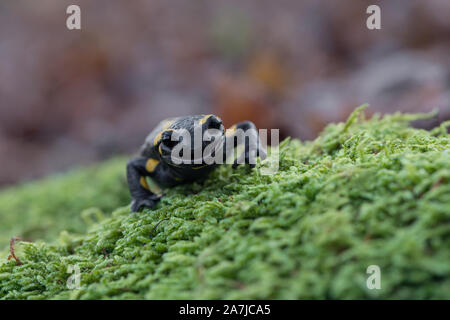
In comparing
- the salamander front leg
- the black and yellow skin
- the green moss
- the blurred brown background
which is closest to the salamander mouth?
the black and yellow skin

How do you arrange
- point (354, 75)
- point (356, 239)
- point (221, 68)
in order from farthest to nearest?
point (221, 68) < point (354, 75) < point (356, 239)

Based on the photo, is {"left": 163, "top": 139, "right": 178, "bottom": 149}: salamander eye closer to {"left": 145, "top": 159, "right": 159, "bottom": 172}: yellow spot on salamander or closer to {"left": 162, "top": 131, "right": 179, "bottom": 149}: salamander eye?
{"left": 162, "top": 131, "right": 179, "bottom": 149}: salamander eye

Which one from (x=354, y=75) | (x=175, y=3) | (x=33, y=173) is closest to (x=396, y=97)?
(x=354, y=75)

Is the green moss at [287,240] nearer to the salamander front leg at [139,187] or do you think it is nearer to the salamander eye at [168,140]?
the salamander front leg at [139,187]

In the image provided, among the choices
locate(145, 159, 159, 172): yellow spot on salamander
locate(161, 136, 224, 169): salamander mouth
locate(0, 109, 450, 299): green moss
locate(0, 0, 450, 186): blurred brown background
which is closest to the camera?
locate(0, 109, 450, 299): green moss

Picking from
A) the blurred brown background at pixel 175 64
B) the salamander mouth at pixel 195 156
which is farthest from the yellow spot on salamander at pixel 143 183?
the blurred brown background at pixel 175 64

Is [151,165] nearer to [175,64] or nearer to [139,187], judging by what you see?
[139,187]

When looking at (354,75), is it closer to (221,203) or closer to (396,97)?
(396,97)
